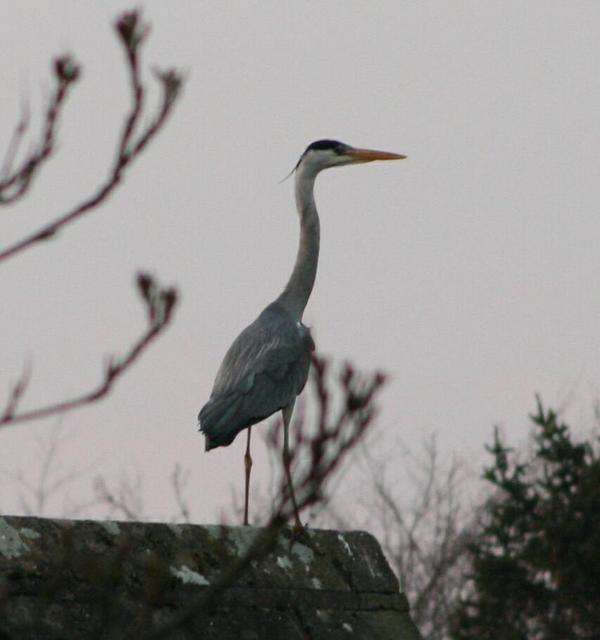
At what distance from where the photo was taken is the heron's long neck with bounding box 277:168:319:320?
34.1ft

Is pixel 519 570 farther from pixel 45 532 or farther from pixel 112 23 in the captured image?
pixel 112 23

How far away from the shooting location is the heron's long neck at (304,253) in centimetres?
1038

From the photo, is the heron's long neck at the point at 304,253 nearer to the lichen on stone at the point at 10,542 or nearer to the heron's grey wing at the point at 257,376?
the heron's grey wing at the point at 257,376

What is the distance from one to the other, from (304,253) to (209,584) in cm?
522

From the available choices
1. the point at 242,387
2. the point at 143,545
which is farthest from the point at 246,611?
the point at 242,387

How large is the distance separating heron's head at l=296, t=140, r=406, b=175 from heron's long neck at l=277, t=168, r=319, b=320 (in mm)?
64

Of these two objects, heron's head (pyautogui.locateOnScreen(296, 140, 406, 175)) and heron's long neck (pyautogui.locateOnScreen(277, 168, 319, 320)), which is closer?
heron's long neck (pyautogui.locateOnScreen(277, 168, 319, 320))

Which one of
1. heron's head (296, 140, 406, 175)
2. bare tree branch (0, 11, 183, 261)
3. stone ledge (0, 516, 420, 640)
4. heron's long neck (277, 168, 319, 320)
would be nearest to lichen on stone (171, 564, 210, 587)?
stone ledge (0, 516, 420, 640)

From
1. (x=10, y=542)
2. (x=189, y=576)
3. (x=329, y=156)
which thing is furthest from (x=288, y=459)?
(x=329, y=156)

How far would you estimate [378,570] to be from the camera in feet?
20.6

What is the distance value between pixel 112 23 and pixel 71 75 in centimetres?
11

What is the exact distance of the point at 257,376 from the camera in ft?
30.9

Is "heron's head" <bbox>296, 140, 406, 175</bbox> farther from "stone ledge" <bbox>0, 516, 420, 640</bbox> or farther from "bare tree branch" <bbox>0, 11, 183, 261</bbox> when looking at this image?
"bare tree branch" <bbox>0, 11, 183, 261</bbox>

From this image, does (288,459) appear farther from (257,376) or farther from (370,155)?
(370,155)
